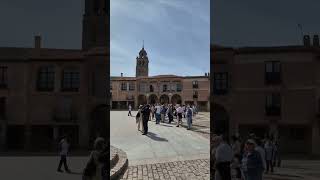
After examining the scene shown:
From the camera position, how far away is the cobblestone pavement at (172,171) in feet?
32.1

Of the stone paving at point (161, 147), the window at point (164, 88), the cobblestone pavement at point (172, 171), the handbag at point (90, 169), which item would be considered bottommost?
the cobblestone pavement at point (172, 171)

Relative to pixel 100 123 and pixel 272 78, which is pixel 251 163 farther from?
pixel 100 123

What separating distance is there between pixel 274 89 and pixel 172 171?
14.0ft

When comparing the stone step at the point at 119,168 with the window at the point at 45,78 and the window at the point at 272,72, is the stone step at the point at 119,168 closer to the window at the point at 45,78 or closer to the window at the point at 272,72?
the window at the point at 45,78

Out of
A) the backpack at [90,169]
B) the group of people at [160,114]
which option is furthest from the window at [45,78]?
the group of people at [160,114]

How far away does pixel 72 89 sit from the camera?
6852 mm

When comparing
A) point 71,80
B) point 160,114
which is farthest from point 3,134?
point 160,114

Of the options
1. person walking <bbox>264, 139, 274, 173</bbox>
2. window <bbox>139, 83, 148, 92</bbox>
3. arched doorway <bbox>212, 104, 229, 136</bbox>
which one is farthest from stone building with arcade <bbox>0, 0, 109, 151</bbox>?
window <bbox>139, 83, 148, 92</bbox>

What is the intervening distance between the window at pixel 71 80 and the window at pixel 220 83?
2097mm

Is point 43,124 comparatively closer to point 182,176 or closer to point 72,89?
point 72,89

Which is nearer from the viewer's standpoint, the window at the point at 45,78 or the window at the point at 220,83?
the window at the point at 45,78

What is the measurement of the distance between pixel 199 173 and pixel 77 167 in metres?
3.31

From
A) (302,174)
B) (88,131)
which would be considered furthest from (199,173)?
(88,131)

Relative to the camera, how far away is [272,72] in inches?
276
